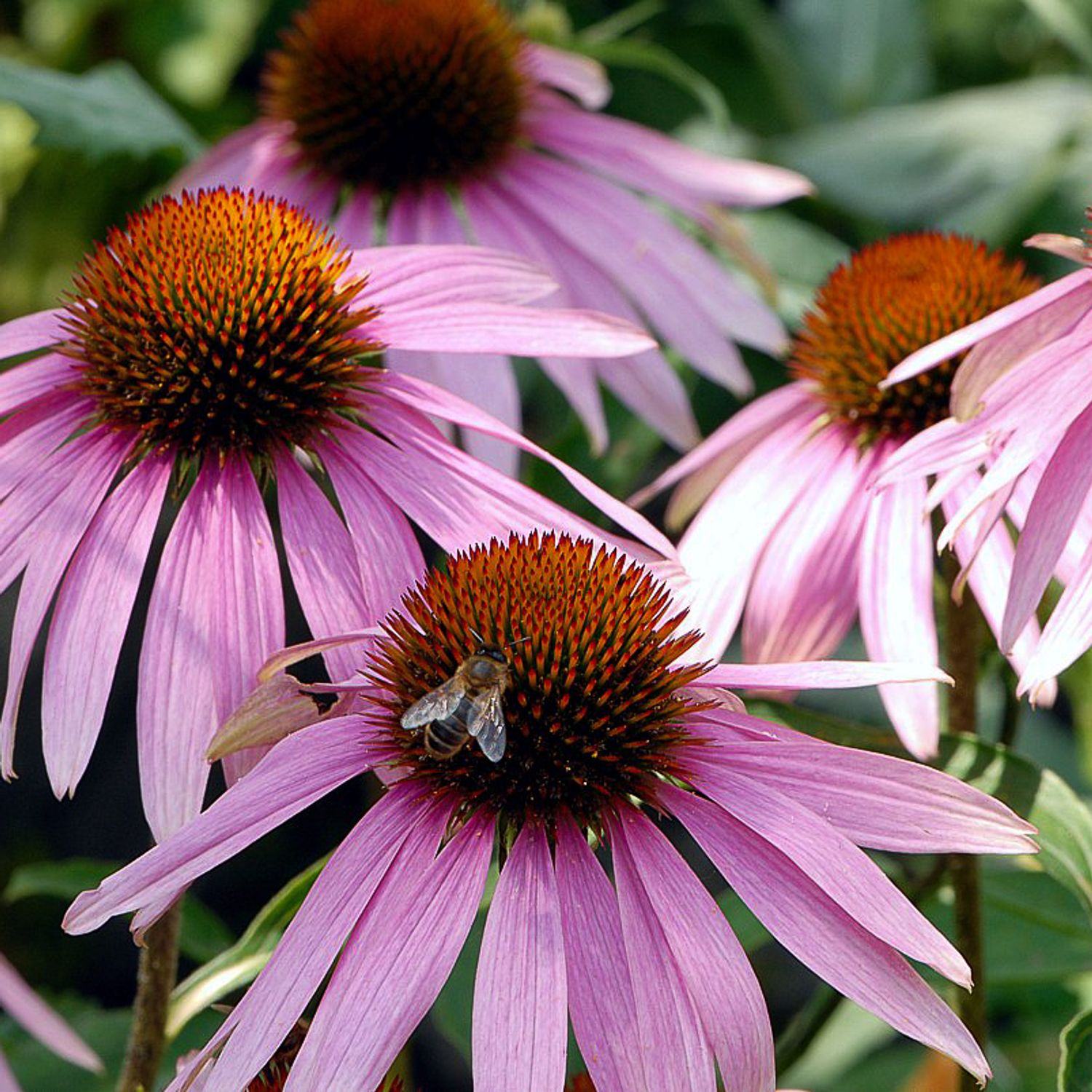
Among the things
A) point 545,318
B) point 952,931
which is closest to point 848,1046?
point 952,931

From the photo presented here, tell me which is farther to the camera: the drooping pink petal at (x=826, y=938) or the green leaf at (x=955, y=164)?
the green leaf at (x=955, y=164)

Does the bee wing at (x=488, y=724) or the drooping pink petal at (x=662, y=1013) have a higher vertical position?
the bee wing at (x=488, y=724)

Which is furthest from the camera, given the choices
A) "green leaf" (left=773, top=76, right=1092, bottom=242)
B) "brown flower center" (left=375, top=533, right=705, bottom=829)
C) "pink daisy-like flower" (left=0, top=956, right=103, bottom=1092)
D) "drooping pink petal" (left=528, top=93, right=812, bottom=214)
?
"green leaf" (left=773, top=76, right=1092, bottom=242)

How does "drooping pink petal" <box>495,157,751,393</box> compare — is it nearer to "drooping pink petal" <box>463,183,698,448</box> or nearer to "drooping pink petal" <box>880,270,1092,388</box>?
"drooping pink petal" <box>463,183,698,448</box>

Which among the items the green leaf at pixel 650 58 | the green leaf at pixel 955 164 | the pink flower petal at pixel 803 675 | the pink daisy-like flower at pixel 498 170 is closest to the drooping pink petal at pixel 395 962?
the pink flower petal at pixel 803 675

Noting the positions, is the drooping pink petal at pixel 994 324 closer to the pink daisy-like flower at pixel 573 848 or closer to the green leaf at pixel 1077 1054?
the pink daisy-like flower at pixel 573 848

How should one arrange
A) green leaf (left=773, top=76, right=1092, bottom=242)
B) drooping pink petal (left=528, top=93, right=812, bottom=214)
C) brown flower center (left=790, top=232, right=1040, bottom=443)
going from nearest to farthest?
brown flower center (left=790, top=232, right=1040, bottom=443) < drooping pink petal (left=528, top=93, right=812, bottom=214) < green leaf (left=773, top=76, right=1092, bottom=242)

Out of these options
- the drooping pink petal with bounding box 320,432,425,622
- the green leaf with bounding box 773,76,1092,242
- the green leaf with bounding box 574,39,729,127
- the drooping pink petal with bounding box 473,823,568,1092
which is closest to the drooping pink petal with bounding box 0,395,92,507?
the drooping pink petal with bounding box 320,432,425,622

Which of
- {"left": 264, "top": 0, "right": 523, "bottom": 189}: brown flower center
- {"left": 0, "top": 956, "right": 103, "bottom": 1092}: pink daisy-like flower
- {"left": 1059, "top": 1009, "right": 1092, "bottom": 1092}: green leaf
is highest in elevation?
{"left": 264, "top": 0, "right": 523, "bottom": 189}: brown flower center
